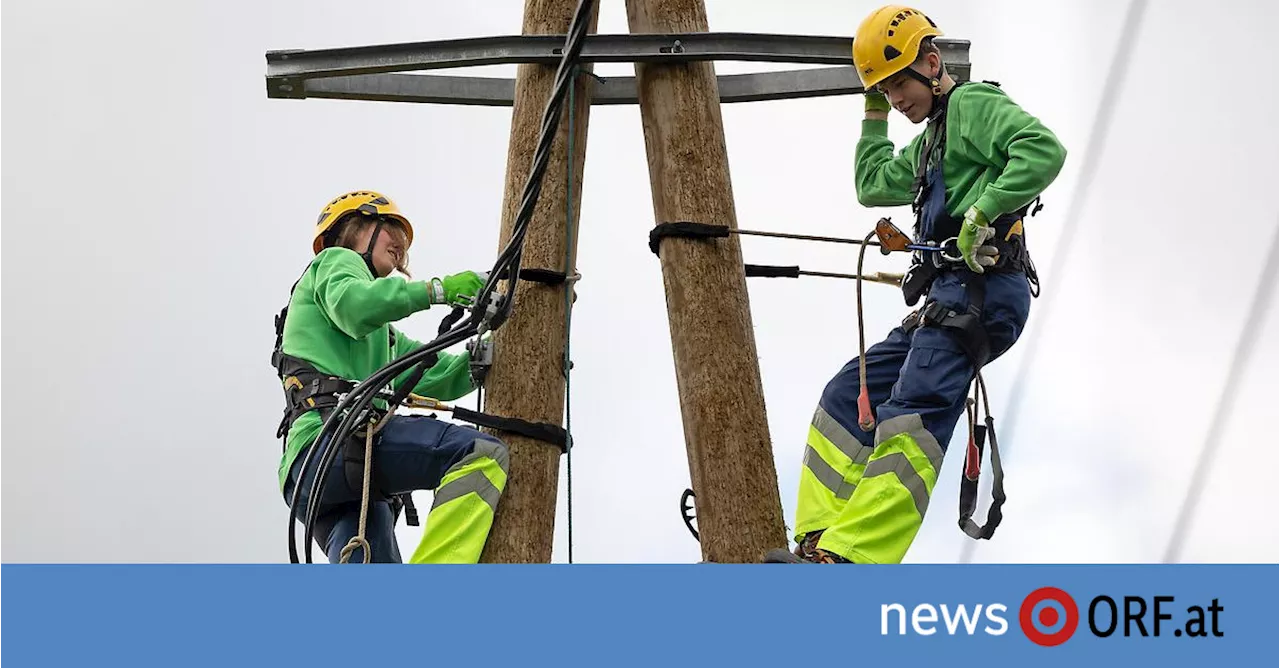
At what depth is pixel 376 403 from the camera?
20.5 feet

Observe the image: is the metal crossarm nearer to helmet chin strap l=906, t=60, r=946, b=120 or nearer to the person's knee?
helmet chin strap l=906, t=60, r=946, b=120

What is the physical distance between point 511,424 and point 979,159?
1865mm

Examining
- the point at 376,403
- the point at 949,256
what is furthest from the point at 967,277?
the point at 376,403

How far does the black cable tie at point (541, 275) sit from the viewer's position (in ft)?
21.1

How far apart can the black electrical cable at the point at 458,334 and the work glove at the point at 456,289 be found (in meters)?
0.07

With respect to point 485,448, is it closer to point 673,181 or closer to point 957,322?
point 673,181

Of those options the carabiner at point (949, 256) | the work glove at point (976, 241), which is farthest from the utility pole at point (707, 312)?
the work glove at point (976, 241)

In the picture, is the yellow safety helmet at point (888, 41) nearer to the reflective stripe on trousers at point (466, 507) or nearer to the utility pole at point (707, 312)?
the utility pole at point (707, 312)

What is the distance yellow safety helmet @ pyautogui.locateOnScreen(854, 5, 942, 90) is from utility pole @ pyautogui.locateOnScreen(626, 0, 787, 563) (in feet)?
2.36

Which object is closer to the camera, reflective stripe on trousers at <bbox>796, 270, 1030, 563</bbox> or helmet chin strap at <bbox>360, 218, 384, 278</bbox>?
reflective stripe on trousers at <bbox>796, 270, 1030, 563</bbox>

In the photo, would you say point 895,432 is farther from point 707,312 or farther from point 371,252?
point 371,252

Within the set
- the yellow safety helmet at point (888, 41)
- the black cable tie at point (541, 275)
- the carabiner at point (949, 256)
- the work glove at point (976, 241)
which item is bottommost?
the work glove at point (976, 241)

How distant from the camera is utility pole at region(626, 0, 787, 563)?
6145mm

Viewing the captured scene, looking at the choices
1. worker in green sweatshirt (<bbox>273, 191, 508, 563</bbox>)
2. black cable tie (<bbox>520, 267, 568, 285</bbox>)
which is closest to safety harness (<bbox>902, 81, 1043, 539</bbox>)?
black cable tie (<bbox>520, 267, 568, 285</bbox>)
